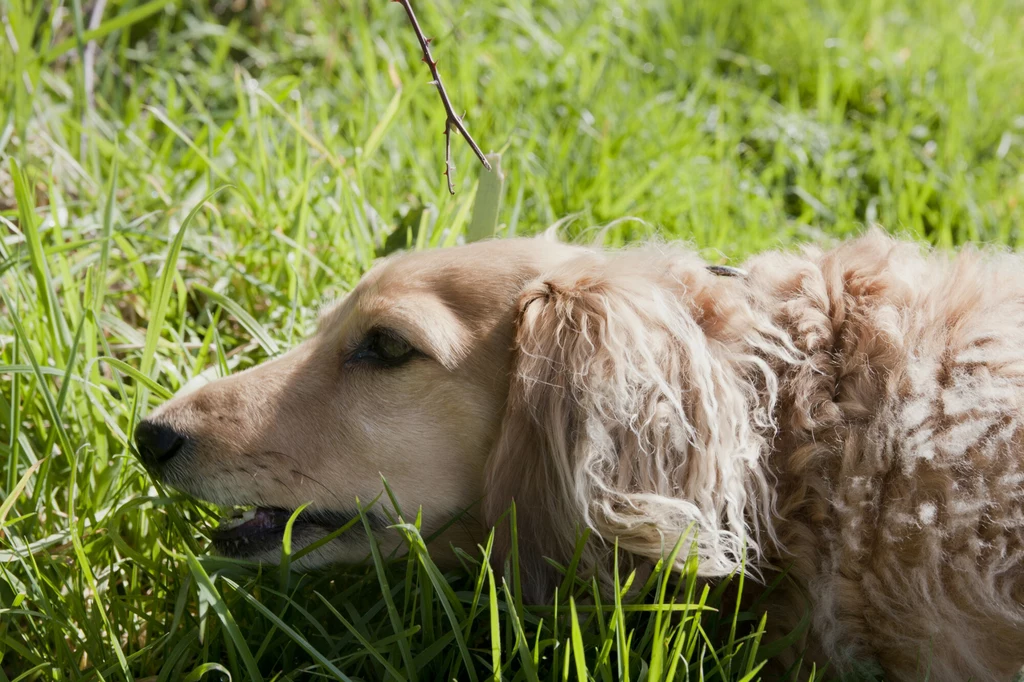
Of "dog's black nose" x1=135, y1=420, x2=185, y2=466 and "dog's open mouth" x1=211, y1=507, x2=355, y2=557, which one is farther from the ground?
"dog's black nose" x1=135, y1=420, x2=185, y2=466

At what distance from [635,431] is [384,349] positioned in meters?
0.73

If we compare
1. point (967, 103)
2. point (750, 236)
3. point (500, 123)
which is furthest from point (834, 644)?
point (967, 103)

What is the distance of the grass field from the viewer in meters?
2.36

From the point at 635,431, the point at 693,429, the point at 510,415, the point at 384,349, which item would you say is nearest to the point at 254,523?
the point at 384,349

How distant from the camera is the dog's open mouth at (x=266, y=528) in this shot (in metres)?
2.54

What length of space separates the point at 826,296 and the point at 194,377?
1898 millimetres

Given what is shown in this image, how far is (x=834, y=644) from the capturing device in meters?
2.29

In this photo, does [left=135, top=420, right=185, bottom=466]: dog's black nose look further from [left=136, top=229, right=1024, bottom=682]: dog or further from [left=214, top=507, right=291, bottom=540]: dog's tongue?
[left=214, top=507, right=291, bottom=540]: dog's tongue

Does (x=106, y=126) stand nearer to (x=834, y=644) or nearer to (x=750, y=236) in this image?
(x=750, y=236)

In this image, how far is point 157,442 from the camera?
8.32 feet

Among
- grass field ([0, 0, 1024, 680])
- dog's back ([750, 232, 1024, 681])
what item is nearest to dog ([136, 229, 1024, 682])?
dog's back ([750, 232, 1024, 681])

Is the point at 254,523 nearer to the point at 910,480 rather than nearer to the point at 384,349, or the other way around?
the point at 384,349

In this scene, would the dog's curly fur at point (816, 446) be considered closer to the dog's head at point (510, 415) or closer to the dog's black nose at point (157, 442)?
the dog's head at point (510, 415)

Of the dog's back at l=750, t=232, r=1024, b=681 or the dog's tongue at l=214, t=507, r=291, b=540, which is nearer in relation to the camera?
the dog's back at l=750, t=232, r=1024, b=681
